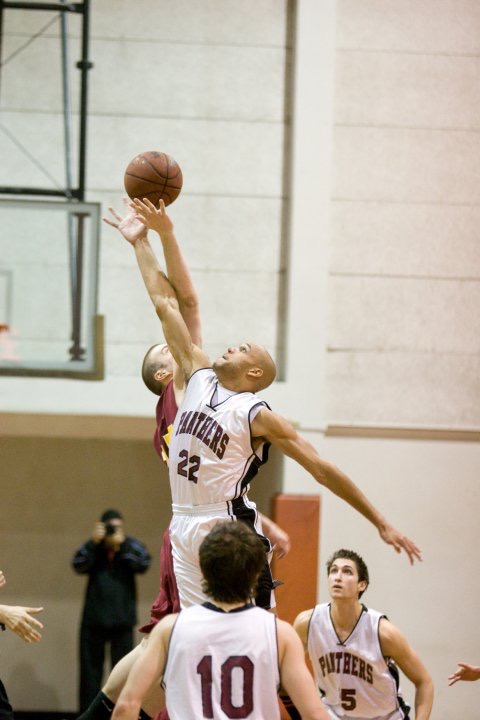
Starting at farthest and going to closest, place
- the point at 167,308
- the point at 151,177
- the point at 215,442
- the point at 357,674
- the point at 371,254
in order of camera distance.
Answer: the point at 371,254 → the point at 357,674 → the point at 151,177 → the point at 167,308 → the point at 215,442

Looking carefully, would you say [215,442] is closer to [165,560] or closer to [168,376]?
[165,560]

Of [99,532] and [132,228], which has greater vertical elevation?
[132,228]

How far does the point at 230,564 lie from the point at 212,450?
1201mm

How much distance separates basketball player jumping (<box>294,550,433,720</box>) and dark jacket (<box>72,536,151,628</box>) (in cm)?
229

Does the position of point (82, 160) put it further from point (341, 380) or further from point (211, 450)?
point (211, 450)

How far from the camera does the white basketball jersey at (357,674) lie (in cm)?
516

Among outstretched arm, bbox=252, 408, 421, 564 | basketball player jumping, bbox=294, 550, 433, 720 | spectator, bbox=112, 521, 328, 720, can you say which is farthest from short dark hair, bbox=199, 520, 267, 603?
basketball player jumping, bbox=294, 550, 433, 720

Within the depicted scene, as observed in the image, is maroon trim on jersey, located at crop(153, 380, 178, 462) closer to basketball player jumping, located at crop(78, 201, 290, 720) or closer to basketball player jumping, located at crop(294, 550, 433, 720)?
basketball player jumping, located at crop(78, 201, 290, 720)

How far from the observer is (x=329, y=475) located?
3.90 m

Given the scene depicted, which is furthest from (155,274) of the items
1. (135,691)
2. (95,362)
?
(95,362)

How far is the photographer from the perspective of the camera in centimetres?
741

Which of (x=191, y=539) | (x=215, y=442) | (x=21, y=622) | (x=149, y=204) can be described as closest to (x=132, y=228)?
(x=149, y=204)

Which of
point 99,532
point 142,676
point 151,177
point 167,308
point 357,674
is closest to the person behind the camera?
point 142,676

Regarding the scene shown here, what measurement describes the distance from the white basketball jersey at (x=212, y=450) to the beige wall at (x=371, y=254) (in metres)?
3.68
